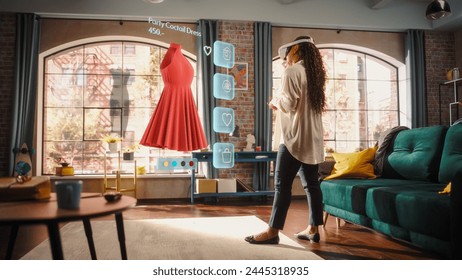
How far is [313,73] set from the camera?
6.63 feet

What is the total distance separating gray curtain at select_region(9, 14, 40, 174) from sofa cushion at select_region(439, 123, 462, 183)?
14.4 feet

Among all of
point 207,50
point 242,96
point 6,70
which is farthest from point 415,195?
point 6,70

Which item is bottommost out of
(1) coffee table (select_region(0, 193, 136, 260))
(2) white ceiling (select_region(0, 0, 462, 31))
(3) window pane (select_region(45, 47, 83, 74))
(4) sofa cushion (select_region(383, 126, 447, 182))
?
(1) coffee table (select_region(0, 193, 136, 260))

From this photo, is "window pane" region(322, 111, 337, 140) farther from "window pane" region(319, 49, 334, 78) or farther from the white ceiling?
the white ceiling

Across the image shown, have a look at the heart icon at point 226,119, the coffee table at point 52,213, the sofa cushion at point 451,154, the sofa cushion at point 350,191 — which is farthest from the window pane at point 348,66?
the coffee table at point 52,213

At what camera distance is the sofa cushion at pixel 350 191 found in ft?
7.32

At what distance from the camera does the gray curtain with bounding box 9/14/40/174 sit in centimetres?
435

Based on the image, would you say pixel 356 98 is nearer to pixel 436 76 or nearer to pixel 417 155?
pixel 436 76

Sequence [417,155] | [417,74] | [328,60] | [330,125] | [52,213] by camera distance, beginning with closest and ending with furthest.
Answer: [52,213] → [417,155] → [417,74] → [330,125] → [328,60]

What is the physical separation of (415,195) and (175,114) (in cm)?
286

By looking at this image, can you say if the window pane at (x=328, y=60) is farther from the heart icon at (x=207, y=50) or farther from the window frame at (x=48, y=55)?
the window frame at (x=48, y=55)

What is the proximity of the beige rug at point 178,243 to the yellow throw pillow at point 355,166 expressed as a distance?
724 mm

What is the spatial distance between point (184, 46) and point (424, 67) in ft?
11.4

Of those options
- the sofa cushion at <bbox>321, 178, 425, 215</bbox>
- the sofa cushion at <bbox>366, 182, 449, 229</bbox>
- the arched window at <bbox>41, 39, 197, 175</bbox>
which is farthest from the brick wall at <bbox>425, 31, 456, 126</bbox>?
the sofa cushion at <bbox>366, 182, 449, 229</bbox>
